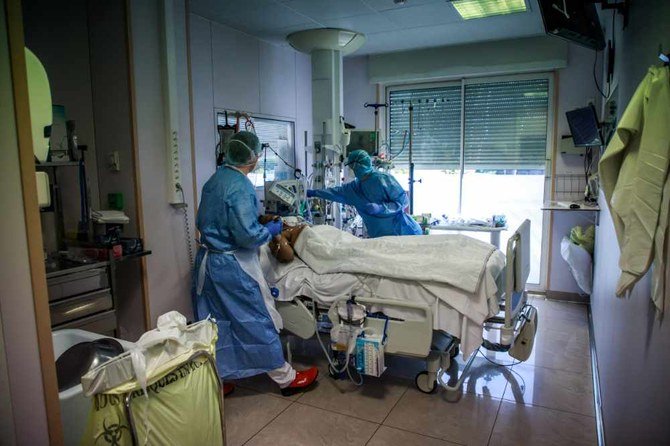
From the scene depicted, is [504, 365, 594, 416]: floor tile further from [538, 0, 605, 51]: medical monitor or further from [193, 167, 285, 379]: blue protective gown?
[538, 0, 605, 51]: medical monitor

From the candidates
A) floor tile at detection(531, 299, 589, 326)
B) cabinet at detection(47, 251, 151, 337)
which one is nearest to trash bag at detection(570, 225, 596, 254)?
floor tile at detection(531, 299, 589, 326)

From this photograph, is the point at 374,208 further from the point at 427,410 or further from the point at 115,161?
the point at 115,161

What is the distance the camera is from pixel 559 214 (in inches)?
188

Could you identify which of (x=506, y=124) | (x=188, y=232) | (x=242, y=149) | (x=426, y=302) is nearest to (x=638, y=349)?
(x=426, y=302)

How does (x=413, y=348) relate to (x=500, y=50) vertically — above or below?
below

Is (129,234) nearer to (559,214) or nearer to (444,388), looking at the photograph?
(444,388)

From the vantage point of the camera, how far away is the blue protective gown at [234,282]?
2717 mm

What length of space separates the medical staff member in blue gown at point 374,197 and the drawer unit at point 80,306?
6.94 feet

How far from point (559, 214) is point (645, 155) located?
3.90 meters

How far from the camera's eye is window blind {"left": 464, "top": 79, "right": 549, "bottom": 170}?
4910 mm

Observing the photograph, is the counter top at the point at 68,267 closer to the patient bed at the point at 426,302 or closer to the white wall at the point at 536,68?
the patient bed at the point at 426,302

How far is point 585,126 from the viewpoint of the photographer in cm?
399

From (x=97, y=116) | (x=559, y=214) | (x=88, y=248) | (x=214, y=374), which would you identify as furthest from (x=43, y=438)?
(x=559, y=214)

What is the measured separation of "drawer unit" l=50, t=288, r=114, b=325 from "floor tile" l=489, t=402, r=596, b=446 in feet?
7.15
